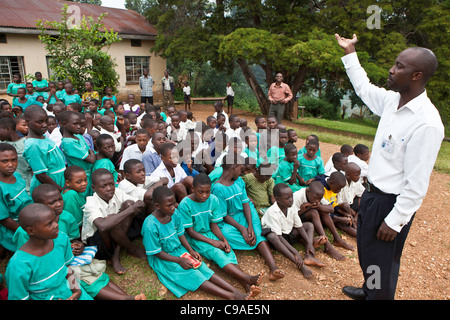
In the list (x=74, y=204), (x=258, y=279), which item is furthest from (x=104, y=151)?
(x=258, y=279)

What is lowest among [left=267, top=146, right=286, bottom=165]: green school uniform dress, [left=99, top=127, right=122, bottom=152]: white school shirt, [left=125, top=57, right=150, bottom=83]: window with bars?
[left=267, top=146, right=286, bottom=165]: green school uniform dress

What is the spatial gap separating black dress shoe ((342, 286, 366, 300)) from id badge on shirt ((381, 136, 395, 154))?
1.31 m

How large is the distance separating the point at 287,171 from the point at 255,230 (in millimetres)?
1226

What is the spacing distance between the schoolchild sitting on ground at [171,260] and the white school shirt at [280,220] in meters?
0.81

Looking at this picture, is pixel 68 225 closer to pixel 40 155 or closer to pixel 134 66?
pixel 40 155

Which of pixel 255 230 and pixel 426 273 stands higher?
pixel 255 230

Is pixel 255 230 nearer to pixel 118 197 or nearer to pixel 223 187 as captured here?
pixel 223 187

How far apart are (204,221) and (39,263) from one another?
1.42 meters

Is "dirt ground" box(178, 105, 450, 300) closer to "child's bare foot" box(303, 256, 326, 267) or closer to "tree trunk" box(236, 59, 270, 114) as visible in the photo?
"child's bare foot" box(303, 256, 326, 267)

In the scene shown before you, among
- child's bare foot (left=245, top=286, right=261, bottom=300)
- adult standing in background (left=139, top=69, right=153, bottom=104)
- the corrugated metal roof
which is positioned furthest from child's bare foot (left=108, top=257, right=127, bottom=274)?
the corrugated metal roof

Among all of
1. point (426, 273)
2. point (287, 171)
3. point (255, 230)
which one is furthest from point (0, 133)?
point (426, 273)

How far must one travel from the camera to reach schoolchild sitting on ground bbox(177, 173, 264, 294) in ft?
9.43

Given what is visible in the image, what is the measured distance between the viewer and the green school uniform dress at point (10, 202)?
255 cm

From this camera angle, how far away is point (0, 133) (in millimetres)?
3197
